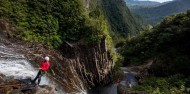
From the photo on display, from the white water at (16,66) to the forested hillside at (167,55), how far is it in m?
16.1

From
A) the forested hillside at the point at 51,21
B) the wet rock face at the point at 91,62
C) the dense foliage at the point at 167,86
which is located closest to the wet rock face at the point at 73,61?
the wet rock face at the point at 91,62

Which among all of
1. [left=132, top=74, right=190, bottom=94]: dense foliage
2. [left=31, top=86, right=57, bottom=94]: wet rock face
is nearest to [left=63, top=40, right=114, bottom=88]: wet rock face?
[left=132, top=74, right=190, bottom=94]: dense foliage

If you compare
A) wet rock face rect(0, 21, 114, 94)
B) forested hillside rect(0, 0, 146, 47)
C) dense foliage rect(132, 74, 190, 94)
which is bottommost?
dense foliage rect(132, 74, 190, 94)

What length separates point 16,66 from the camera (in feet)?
94.9

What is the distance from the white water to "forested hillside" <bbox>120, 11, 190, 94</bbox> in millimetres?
16080

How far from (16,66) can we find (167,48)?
3878cm

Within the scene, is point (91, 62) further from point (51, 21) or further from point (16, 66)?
point (16, 66)

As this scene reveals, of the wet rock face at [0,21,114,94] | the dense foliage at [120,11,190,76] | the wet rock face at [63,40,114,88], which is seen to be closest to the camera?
the wet rock face at [0,21,114,94]

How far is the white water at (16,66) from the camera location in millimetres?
26881

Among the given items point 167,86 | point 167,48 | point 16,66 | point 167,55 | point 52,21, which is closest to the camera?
Answer: point 16,66

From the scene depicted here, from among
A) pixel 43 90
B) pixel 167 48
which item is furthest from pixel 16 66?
pixel 167 48

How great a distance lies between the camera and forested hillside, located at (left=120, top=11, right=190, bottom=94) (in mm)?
43125

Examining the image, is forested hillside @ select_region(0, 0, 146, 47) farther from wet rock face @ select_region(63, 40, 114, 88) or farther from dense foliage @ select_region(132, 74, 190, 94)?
dense foliage @ select_region(132, 74, 190, 94)

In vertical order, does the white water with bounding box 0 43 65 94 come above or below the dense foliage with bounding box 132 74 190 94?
above
